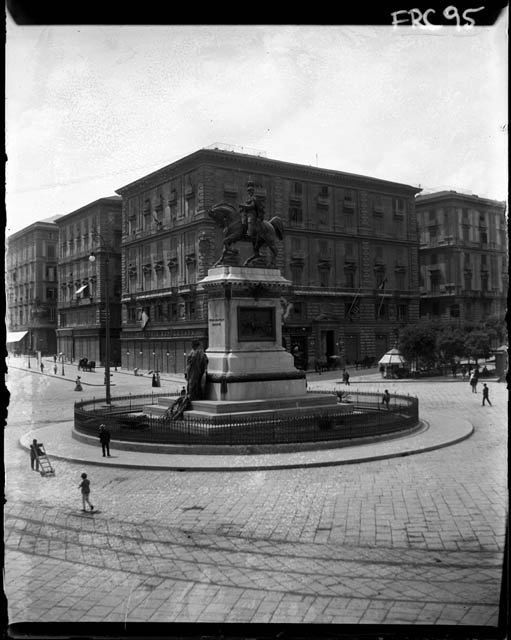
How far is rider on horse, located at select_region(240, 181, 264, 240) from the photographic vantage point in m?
20.9

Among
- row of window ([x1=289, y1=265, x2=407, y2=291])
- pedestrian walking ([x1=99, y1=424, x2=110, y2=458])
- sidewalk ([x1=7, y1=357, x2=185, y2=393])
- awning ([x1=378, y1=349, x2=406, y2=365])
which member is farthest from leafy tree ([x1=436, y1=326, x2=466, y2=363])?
pedestrian walking ([x1=99, y1=424, x2=110, y2=458])

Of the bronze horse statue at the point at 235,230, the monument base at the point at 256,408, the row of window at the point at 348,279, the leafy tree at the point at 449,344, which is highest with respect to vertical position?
the bronze horse statue at the point at 235,230

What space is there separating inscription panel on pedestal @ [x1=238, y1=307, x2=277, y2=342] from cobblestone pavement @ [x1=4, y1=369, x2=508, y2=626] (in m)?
7.23

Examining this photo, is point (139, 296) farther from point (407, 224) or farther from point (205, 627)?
point (205, 627)

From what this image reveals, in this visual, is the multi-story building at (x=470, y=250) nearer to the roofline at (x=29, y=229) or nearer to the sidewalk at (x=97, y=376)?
the roofline at (x=29, y=229)

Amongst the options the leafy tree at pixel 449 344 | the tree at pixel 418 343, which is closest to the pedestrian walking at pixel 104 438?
the leafy tree at pixel 449 344

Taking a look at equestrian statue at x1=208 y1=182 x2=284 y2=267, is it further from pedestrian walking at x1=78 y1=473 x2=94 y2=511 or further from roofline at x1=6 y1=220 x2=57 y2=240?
roofline at x1=6 y1=220 x2=57 y2=240

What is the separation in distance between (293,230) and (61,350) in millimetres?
32328

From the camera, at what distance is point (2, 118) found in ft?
15.4

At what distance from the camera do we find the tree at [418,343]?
122 feet

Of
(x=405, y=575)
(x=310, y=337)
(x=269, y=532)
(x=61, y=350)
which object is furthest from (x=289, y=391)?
(x=61, y=350)

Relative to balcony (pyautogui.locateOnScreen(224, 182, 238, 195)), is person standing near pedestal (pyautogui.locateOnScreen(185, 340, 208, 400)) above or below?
below

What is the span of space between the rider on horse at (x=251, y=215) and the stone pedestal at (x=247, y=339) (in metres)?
1.41
